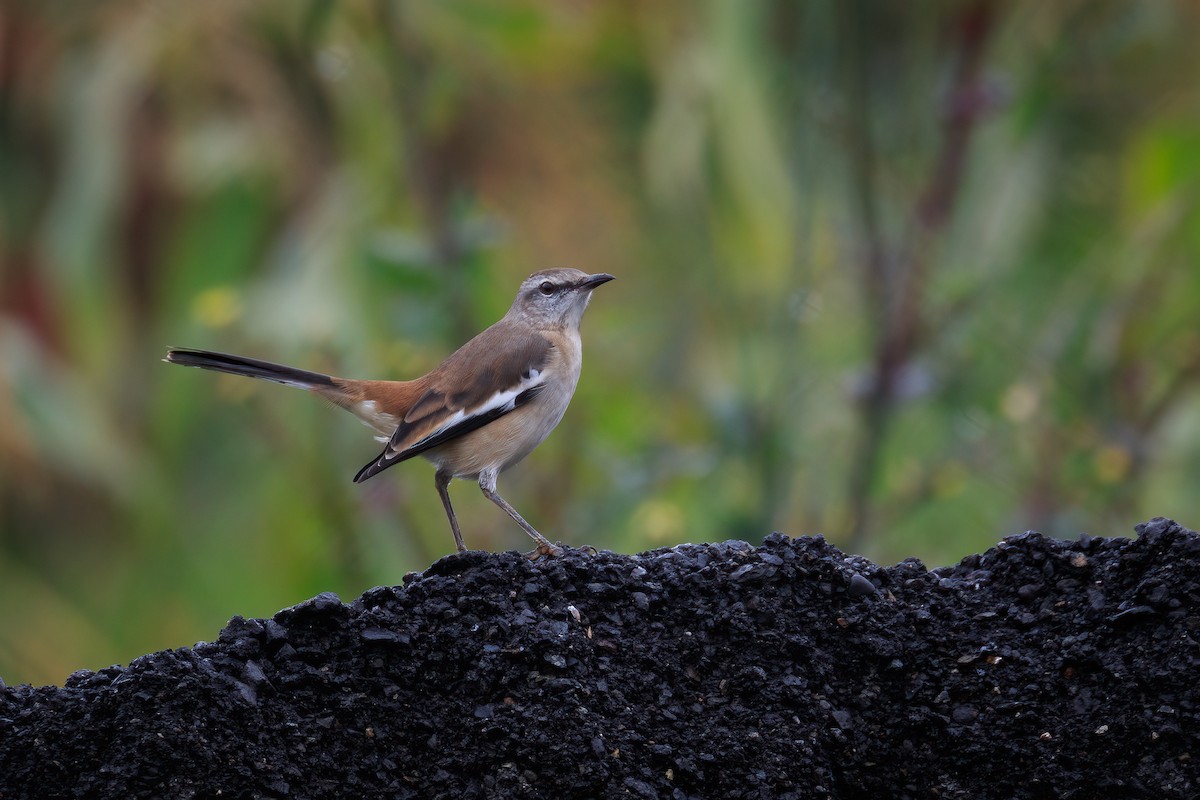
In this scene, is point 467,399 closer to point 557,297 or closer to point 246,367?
point 246,367

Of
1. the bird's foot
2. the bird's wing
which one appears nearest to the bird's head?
the bird's wing

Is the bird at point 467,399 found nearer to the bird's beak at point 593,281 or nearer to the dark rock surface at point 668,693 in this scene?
the bird's beak at point 593,281

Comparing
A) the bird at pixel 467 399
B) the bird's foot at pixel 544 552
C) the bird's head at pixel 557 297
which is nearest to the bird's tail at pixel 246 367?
the bird at pixel 467 399

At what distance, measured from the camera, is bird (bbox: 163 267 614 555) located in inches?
158

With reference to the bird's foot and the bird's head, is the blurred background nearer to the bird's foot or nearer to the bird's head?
the bird's head

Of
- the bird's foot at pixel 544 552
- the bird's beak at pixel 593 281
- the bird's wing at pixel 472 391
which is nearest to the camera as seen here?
the bird's foot at pixel 544 552

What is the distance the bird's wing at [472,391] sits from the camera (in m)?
3.96

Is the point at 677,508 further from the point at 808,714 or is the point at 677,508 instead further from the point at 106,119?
the point at 106,119

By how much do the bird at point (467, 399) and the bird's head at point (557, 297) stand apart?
179mm

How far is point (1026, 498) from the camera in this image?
5.90 meters

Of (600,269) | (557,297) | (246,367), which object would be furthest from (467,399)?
(600,269)

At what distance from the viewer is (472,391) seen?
13.5 feet

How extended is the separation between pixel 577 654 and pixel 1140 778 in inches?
36.8

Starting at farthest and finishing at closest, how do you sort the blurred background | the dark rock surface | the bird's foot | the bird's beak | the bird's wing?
1. the blurred background
2. the bird's beak
3. the bird's wing
4. the bird's foot
5. the dark rock surface
